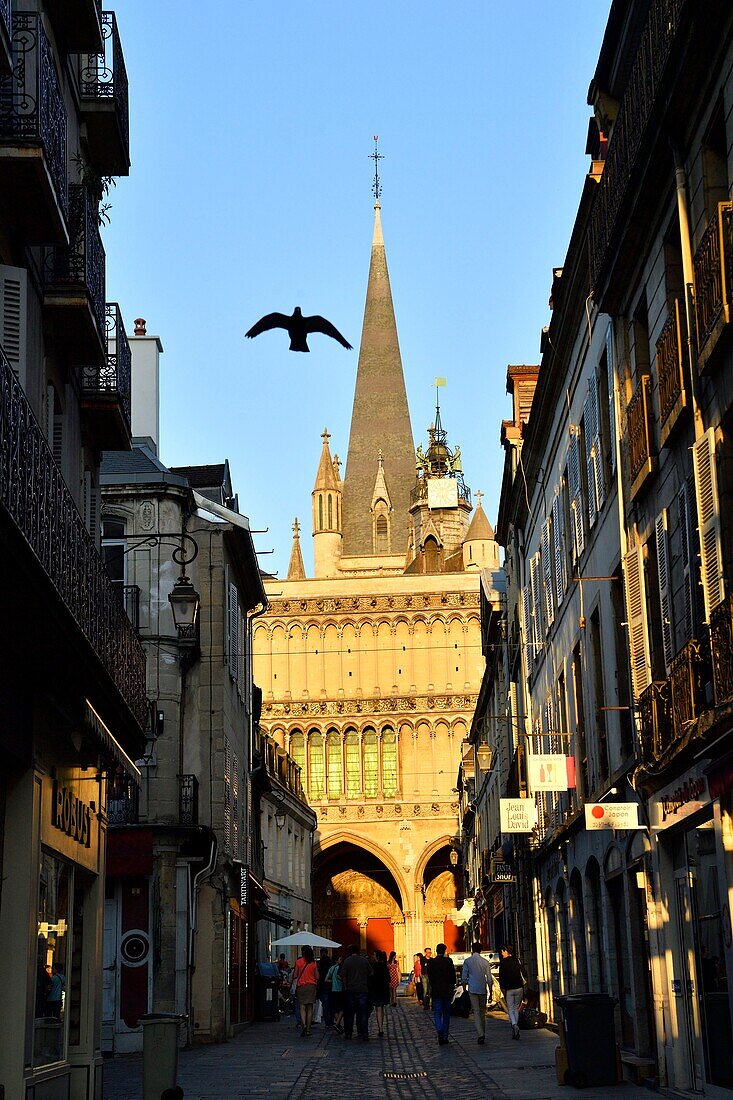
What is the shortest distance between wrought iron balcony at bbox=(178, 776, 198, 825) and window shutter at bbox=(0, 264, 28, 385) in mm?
16239

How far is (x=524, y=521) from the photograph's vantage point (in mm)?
32375

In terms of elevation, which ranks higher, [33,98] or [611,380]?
[611,380]

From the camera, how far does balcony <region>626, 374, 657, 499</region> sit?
1541 cm

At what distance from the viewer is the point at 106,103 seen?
54.7ft

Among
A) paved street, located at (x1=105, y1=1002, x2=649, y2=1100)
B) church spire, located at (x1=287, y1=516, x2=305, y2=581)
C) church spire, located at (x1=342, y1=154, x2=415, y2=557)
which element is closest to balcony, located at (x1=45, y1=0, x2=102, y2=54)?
paved street, located at (x1=105, y1=1002, x2=649, y2=1100)

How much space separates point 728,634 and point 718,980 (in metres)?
3.72

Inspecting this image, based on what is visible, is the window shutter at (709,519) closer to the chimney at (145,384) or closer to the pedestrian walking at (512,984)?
the pedestrian walking at (512,984)

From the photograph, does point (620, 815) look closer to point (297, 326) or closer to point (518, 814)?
point (297, 326)

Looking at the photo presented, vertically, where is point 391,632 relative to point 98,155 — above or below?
above

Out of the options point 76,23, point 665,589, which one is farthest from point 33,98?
point 665,589

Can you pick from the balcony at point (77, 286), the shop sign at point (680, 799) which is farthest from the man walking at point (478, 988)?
the balcony at point (77, 286)

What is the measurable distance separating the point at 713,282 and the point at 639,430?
12.8ft

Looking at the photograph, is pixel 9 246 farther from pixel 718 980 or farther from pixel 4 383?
pixel 718 980

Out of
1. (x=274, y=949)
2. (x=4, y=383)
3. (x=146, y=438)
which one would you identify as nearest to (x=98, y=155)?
(x=4, y=383)
